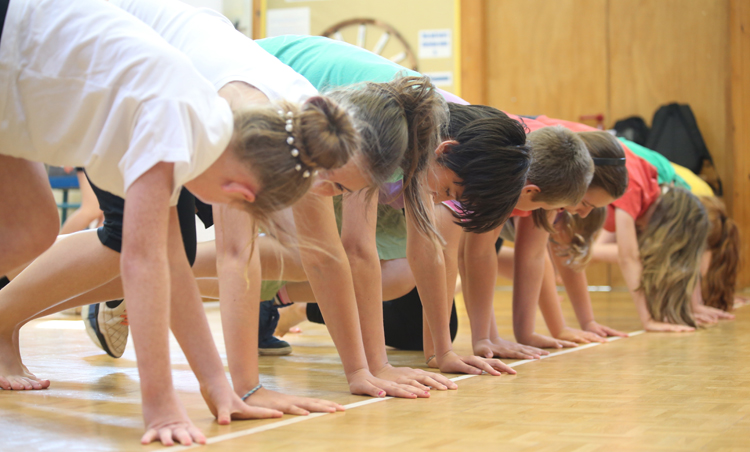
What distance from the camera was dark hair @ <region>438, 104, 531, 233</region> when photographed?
1371mm

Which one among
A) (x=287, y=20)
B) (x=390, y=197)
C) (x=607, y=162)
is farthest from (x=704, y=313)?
(x=287, y=20)

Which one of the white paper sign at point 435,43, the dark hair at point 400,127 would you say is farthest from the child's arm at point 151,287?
the white paper sign at point 435,43

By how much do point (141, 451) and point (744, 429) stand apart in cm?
76

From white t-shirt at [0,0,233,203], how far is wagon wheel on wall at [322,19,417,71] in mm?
3967

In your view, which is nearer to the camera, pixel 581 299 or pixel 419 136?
pixel 419 136

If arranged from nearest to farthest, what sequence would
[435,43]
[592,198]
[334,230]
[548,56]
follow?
1. [334,230]
2. [592,198]
3. [548,56]
4. [435,43]

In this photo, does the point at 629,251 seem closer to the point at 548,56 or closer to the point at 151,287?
the point at 151,287

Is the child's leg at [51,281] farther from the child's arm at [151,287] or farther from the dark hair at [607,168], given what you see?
the dark hair at [607,168]

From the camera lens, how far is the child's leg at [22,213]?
1138 mm

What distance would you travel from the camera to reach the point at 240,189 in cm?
93

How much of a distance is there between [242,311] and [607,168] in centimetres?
117

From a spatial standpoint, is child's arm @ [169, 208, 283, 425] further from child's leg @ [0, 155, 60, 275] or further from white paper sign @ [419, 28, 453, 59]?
white paper sign @ [419, 28, 453, 59]

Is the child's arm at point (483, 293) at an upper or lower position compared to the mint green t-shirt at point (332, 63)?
lower

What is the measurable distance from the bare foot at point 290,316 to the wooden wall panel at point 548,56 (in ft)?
9.70
